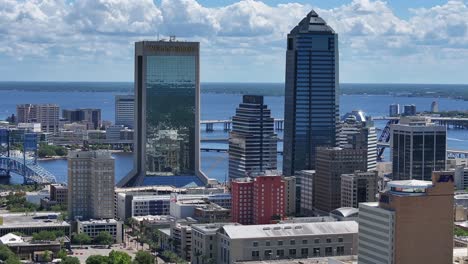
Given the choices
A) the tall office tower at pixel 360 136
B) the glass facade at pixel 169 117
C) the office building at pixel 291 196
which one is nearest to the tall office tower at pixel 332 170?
the office building at pixel 291 196

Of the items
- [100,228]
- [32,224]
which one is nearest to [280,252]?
[100,228]

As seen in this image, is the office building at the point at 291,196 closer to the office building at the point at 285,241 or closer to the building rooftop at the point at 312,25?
the building rooftop at the point at 312,25

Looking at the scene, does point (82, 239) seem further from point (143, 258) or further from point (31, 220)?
point (143, 258)

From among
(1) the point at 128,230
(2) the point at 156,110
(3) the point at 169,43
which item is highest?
(3) the point at 169,43

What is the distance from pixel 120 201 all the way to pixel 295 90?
13.4 m

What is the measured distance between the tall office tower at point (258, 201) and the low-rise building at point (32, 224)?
791 centimetres

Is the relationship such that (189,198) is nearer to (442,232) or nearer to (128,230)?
(128,230)

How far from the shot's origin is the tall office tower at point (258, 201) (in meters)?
49.2

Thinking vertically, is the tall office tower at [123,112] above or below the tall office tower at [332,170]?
above

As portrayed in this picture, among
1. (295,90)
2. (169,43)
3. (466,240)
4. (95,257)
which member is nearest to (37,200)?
(169,43)

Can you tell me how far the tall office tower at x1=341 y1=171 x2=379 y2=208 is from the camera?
5178cm

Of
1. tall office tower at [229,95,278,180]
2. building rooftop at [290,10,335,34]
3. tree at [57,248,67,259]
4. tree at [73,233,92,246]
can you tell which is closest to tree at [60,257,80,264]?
tree at [57,248,67,259]

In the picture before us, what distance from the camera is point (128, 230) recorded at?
2084 inches

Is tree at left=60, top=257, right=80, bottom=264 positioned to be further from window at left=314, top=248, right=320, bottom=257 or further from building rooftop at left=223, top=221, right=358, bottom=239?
window at left=314, top=248, right=320, bottom=257
